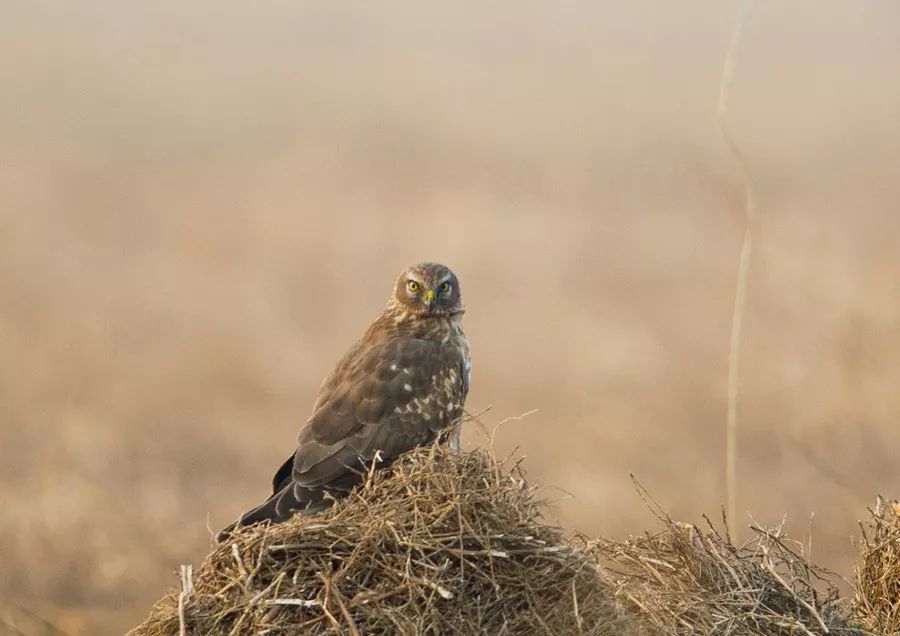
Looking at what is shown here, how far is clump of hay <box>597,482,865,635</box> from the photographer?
3.55m

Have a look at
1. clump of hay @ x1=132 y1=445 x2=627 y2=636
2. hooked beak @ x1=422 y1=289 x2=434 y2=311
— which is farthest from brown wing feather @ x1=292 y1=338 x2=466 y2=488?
clump of hay @ x1=132 y1=445 x2=627 y2=636

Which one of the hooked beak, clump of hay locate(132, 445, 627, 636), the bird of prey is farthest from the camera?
the hooked beak

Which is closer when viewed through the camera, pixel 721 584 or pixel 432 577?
pixel 432 577

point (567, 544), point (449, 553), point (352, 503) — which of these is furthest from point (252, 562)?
point (567, 544)

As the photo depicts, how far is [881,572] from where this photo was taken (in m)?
4.18

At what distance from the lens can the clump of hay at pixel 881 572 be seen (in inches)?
161

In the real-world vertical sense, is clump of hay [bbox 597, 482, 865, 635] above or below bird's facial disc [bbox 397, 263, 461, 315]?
below

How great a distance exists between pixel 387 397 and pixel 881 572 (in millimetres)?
2033

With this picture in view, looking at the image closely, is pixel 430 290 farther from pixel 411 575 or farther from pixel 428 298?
pixel 411 575

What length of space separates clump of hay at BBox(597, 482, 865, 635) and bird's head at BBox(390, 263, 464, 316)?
1.20 metres

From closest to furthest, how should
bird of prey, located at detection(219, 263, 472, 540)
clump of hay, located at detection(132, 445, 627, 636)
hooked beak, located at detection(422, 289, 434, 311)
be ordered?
clump of hay, located at detection(132, 445, 627, 636) < bird of prey, located at detection(219, 263, 472, 540) < hooked beak, located at detection(422, 289, 434, 311)

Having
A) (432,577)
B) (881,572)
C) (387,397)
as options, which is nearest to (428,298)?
(387,397)

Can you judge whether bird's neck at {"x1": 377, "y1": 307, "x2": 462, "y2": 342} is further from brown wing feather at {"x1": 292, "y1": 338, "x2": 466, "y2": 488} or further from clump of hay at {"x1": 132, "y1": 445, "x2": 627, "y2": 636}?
clump of hay at {"x1": 132, "y1": 445, "x2": 627, "y2": 636}

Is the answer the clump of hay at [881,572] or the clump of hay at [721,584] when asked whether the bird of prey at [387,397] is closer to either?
the clump of hay at [721,584]
